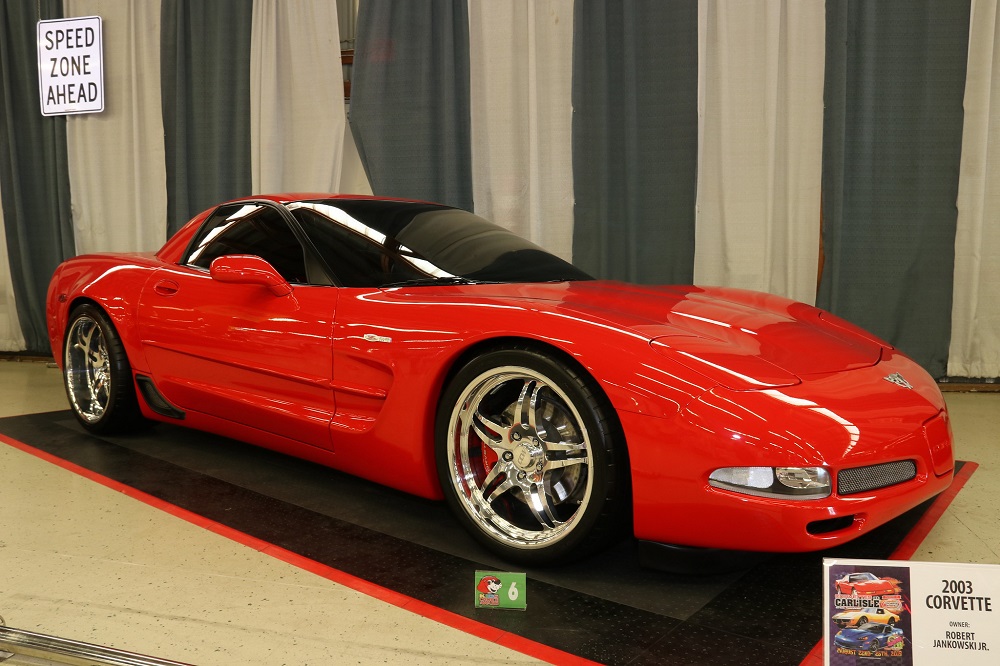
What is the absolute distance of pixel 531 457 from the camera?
79.5 inches

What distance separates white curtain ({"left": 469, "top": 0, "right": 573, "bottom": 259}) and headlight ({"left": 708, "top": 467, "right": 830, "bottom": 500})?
3.25 m

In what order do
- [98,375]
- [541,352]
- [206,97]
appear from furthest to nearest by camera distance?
[206,97] < [98,375] < [541,352]

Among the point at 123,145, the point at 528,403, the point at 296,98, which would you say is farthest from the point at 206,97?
the point at 528,403

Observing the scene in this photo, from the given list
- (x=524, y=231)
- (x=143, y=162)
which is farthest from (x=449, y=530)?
(x=143, y=162)

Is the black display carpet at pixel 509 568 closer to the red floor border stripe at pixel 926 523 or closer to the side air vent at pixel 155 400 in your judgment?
the red floor border stripe at pixel 926 523

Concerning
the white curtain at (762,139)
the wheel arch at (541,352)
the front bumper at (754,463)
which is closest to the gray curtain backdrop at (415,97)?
the white curtain at (762,139)

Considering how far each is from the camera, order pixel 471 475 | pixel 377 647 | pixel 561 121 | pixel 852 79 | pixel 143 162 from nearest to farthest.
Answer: pixel 377 647
pixel 471 475
pixel 852 79
pixel 561 121
pixel 143 162

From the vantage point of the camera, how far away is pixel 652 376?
1.77 metres

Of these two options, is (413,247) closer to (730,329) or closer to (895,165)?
(730,329)

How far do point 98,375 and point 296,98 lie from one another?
2.65m

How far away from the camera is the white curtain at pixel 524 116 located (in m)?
4.79

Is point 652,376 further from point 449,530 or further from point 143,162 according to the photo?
point 143,162

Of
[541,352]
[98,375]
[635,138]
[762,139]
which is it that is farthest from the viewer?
[635,138]

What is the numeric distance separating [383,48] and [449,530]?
3.56 metres
